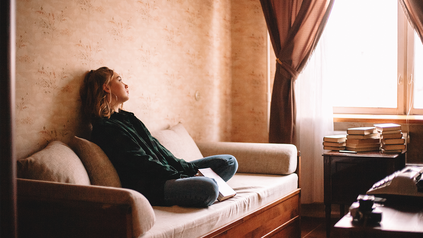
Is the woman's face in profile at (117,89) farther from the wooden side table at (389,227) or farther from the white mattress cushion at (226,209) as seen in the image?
the wooden side table at (389,227)

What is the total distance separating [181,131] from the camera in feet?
9.25

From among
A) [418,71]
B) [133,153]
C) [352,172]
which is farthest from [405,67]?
[133,153]

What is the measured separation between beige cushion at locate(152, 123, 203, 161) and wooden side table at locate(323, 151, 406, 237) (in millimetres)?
968

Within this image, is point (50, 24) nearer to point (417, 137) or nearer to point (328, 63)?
point (328, 63)

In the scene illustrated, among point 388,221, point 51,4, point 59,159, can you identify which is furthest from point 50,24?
point 388,221

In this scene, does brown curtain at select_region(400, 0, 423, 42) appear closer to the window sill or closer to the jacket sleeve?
the window sill

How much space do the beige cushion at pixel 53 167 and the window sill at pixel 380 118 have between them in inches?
92.4

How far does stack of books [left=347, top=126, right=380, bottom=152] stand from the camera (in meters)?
2.78

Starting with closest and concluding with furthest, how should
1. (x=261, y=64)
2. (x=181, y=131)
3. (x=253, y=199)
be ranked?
(x=253, y=199) → (x=181, y=131) → (x=261, y=64)

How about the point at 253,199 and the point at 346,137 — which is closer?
the point at 253,199

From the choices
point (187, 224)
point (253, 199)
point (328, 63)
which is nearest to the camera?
point (187, 224)

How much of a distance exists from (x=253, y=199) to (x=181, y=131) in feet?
2.92

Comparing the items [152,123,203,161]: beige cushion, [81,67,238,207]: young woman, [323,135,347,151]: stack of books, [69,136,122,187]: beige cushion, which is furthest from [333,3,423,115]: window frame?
[69,136,122,187]: beige cushion

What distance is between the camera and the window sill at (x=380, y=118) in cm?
306
